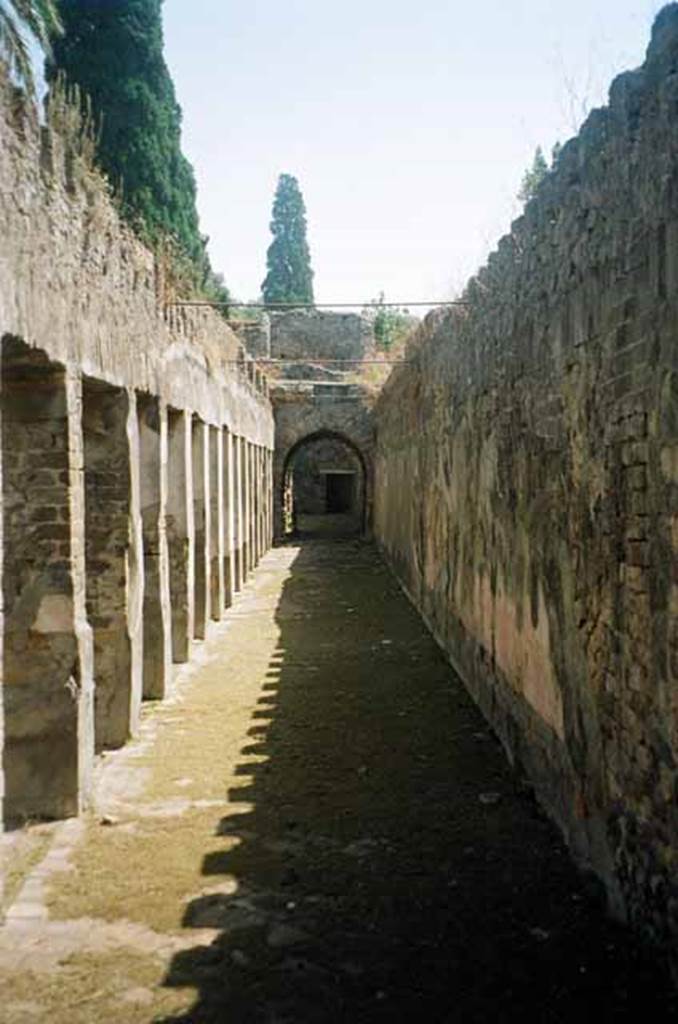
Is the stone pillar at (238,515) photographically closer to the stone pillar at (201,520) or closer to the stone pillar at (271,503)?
the stone pillar at (201,520)

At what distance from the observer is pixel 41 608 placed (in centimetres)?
606

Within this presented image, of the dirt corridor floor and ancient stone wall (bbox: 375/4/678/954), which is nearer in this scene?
ancient stone wall (bbox: 375/4/678/954)

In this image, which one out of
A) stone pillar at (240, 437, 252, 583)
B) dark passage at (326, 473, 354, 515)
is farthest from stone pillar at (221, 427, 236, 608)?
dark passage at (326, 473, 354, 515)

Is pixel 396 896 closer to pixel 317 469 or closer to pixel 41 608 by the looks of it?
pixel 41 608

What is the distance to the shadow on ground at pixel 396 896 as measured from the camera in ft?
12.6

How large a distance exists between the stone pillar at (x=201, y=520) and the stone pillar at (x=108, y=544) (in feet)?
15.1

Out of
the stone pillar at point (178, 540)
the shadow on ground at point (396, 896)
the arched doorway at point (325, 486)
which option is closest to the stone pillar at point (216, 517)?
the stone pillar at point (178, 540)

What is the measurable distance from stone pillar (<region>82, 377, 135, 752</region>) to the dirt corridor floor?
1.69ft

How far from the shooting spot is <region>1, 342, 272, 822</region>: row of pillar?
6.02m

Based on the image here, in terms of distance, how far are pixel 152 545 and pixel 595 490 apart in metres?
5.27

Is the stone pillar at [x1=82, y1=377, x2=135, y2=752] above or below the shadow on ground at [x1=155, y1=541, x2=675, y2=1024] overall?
above

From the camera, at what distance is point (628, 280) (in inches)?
163

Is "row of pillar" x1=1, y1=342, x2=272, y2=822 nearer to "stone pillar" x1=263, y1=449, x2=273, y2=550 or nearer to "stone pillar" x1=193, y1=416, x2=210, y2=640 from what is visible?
"stone pillar" x1=193, y1=416, x2=210, y2=640

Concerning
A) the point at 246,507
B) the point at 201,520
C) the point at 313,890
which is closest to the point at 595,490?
the point at 313,890
